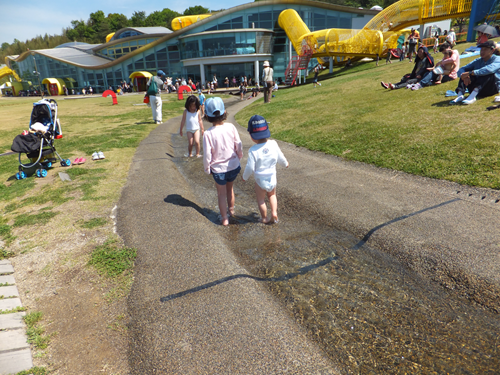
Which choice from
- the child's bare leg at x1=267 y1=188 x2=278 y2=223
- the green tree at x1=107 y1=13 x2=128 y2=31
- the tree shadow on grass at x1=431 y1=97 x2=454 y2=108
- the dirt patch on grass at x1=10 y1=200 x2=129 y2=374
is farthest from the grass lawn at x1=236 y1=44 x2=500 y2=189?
the green tree at x1=107 y1=13 x2=128 y2=31

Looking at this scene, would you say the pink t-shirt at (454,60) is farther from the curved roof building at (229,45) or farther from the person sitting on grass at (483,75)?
the curved roof building at (229,45)

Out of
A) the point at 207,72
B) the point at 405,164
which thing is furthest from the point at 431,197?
the point at 207,72

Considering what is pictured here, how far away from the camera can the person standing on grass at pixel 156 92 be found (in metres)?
14.1

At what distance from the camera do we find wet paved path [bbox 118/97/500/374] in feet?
8.46

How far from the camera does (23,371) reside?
8.01ft

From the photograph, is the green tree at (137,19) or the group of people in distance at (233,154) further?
the green tree at (137,19)

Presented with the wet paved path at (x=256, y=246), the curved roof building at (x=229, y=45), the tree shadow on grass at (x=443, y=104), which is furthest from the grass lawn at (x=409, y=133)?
the curved roof building at (x=229, y=45)

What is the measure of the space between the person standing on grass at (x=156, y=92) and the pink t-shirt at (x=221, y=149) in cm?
983

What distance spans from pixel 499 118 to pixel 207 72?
46048 mm

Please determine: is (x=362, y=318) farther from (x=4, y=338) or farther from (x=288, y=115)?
(x=288, y=115)

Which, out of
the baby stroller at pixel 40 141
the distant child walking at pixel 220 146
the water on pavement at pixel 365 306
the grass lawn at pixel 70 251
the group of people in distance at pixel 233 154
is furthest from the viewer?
the baby stroller at pixel 40 141

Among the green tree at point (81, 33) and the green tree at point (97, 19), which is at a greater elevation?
the green tree at point (97, 19)

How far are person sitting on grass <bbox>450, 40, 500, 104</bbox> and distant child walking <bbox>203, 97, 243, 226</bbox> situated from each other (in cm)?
726

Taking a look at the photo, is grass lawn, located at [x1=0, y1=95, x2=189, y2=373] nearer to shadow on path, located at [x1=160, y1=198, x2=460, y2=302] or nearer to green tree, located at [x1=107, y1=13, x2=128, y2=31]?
shadow on path, located at [x1=160, y1=198, x2=460, y2=302]
